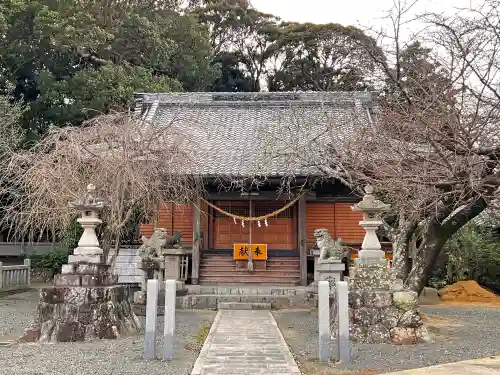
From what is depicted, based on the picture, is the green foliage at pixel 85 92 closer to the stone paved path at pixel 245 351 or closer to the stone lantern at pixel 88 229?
the stone lantern at pixel 88 229

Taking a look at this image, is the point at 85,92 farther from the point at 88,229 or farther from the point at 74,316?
the point at 74,316

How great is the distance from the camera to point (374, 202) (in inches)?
365

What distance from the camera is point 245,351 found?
7512 mm

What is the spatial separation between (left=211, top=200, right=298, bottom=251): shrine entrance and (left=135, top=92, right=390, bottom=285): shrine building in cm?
4

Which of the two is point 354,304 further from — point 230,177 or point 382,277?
point 230,177

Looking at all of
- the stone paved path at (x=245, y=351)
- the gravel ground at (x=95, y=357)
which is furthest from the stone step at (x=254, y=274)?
the gravel ground at (x=95, y=357)

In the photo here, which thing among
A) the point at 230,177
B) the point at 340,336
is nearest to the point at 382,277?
the point at 340,336

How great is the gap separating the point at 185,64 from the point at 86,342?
22.5m

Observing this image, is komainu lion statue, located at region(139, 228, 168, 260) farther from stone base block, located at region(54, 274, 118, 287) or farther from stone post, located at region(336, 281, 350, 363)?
stone post, located at region(336, 281, 350, 363)

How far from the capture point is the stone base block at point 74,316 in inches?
332

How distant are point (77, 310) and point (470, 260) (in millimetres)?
14534

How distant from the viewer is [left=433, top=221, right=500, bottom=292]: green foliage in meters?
17.3

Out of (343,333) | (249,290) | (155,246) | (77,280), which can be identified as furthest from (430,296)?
(77,280)

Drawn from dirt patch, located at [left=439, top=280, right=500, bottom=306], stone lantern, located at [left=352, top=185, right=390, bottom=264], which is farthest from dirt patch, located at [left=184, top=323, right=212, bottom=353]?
dirt patch, located at [left=439, top=280, right=500, bottom=306]
